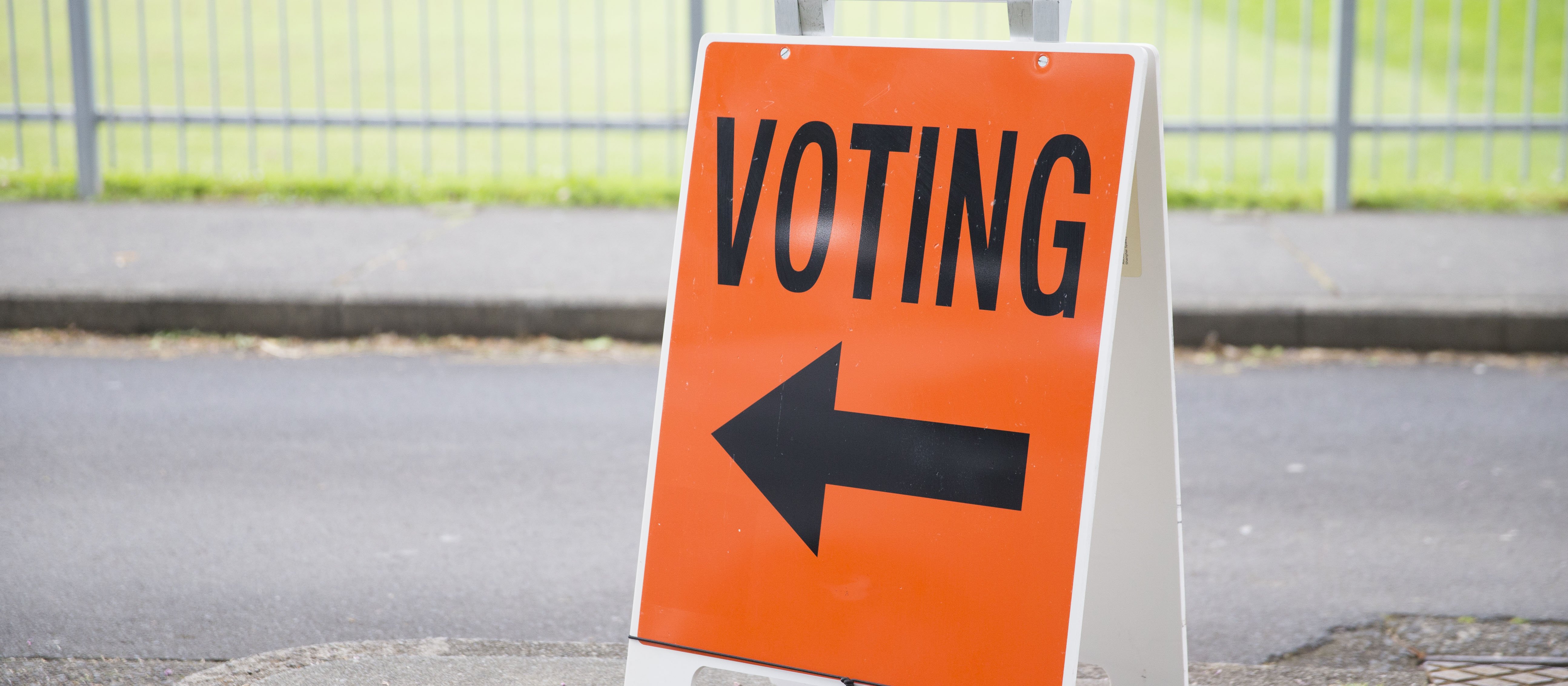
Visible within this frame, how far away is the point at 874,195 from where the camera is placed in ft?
8.37

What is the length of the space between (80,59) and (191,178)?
101 cm

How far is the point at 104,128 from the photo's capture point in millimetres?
15289

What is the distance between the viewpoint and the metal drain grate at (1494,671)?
3.09 metres

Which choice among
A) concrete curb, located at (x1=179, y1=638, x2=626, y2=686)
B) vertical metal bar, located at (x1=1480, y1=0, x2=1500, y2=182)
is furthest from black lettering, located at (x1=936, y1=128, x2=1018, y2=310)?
vertical metal bar, located at (x1=1480, y1=0, x2=1500, y2=182)

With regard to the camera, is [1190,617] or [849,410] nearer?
[849,410]

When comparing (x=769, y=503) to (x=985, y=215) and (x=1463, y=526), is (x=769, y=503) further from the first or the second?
(x=1463, y=526)

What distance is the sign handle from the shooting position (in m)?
2.51

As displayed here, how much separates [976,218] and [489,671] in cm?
150

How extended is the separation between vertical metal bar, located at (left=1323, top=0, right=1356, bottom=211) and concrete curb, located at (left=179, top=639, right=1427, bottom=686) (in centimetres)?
591

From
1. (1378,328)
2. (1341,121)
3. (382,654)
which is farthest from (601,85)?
(382,654)

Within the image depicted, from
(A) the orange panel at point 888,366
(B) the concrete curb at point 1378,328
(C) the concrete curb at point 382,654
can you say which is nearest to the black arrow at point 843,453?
(A) the orange panel at point 888,366

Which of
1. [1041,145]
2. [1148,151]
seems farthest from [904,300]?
[1148,151]

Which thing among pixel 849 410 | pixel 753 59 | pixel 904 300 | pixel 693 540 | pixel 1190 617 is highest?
pixel 753 59

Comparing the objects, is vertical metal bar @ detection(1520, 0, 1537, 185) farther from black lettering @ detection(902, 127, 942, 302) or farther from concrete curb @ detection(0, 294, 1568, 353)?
black lettering @ detection(902, 127, 942, 302)
